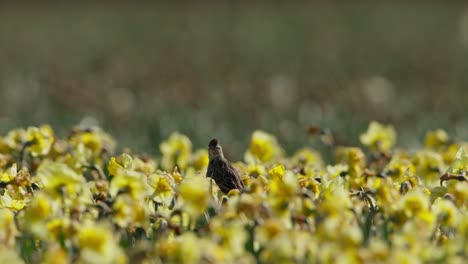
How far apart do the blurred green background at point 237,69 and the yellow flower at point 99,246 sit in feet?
12.7

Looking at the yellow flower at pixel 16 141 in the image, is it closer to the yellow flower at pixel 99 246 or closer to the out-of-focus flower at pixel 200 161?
the out-of-focus flower at pixel 200 161

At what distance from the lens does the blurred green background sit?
7.48 metres

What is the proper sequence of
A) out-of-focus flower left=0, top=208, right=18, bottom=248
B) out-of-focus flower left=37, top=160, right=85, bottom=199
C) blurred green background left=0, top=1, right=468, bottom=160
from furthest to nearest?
blurred green background left=0, top=1, right=468, bottom=160 < out-of-focus flower left=37, top=160, right=85, bottom=199 < out-of-focus flower left=0, top=208, right=18, bottom=248

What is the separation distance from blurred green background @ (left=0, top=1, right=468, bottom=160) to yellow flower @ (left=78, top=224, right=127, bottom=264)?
388 cm

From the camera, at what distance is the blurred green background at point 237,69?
7480 mm

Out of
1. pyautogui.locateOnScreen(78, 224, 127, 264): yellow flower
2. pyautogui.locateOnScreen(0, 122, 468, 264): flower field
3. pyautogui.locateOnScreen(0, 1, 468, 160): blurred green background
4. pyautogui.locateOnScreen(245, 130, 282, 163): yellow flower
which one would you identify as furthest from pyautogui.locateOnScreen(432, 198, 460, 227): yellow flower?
pyautogui.locateOnScreen(0, 1, 468, 160): blurred green background

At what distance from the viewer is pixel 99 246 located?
2.26 metres

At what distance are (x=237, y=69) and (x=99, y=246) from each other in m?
8.39

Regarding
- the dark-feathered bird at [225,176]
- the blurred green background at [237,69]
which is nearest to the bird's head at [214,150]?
the dark-feathered bird at [225,176]

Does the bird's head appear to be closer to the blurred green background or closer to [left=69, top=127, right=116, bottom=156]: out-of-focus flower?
[left=69, top=127, right=116, bottom=156]: out-of-focus flower

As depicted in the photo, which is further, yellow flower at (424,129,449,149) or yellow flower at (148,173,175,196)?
yellow flower at (424,129,449,149)

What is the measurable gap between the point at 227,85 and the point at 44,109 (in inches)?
91.7

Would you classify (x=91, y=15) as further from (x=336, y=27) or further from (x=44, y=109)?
(x=44, y=109)

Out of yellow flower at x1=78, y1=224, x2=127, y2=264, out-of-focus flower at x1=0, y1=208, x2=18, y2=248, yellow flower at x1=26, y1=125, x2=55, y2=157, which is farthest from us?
yellow flower at x1=26, y1=125, x2=55, y2=157
